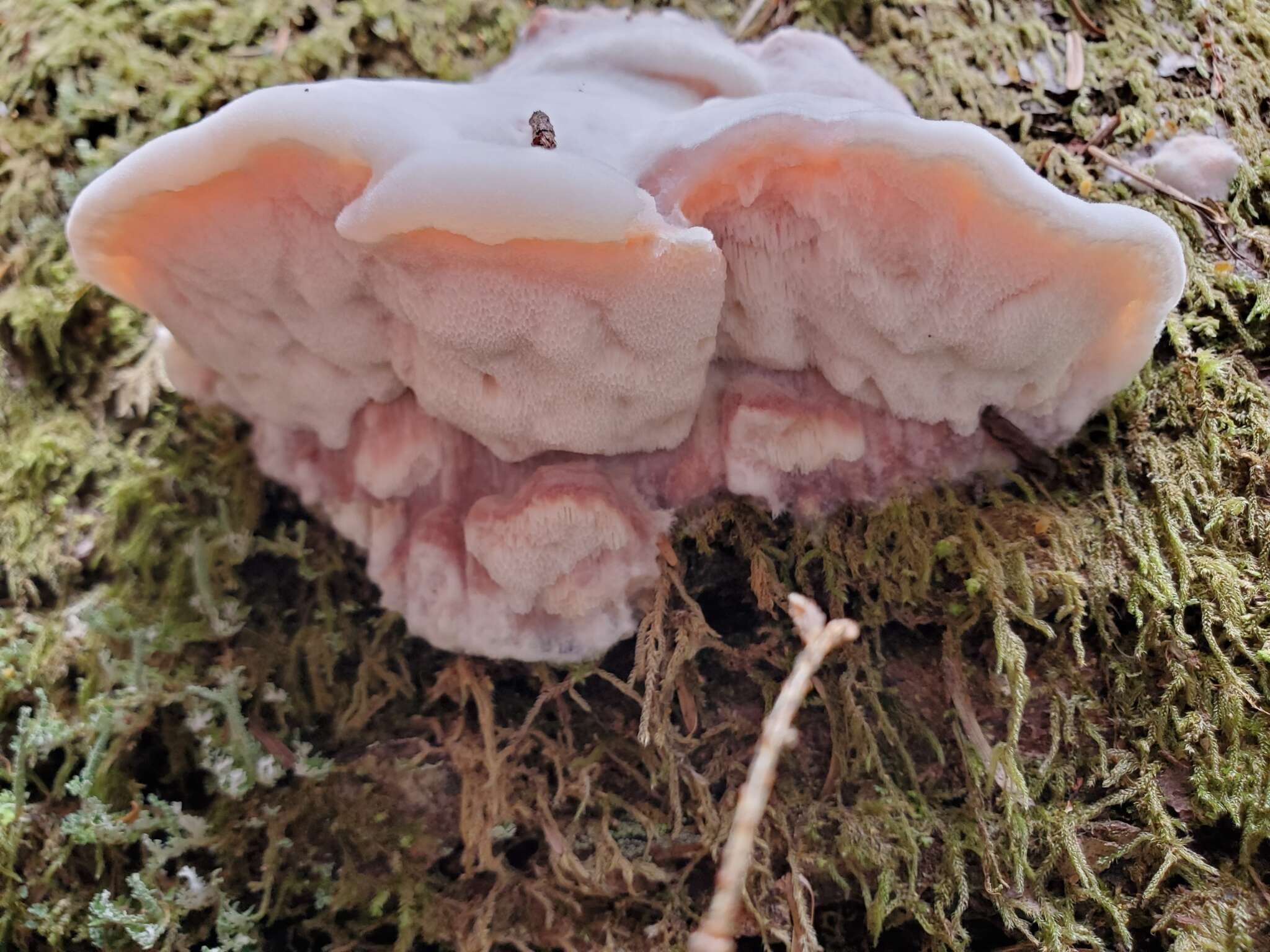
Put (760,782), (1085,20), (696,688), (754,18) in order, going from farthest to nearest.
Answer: (754,18) → (1085,20) → (696,688) → (760,782)

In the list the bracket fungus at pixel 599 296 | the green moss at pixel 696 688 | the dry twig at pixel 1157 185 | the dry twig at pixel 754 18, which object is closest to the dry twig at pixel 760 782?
the bracket fungus at pixel 599 296

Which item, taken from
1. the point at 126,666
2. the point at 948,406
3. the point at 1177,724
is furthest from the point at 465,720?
the point at 1177,724

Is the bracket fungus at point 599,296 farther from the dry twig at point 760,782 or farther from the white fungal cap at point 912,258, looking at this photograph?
the dry twig at point 760,782

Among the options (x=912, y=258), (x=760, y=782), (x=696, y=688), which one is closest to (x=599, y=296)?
(x=912, y=258)

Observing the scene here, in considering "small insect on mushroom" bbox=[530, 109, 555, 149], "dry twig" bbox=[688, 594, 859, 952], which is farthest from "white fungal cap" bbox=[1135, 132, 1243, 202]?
"dry twig" bbox=[688, 594, 859, 952]

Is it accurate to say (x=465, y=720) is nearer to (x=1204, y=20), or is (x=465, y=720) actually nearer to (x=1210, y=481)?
(x=1210, y=481)

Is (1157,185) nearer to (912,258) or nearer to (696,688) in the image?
(912,258)

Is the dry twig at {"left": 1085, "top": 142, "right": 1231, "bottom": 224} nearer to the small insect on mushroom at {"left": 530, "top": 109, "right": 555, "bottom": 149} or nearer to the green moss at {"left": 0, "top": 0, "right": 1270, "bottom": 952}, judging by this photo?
the green moss at {"left": 0, "top": 0, "right": 1270, "bottom": 952}
